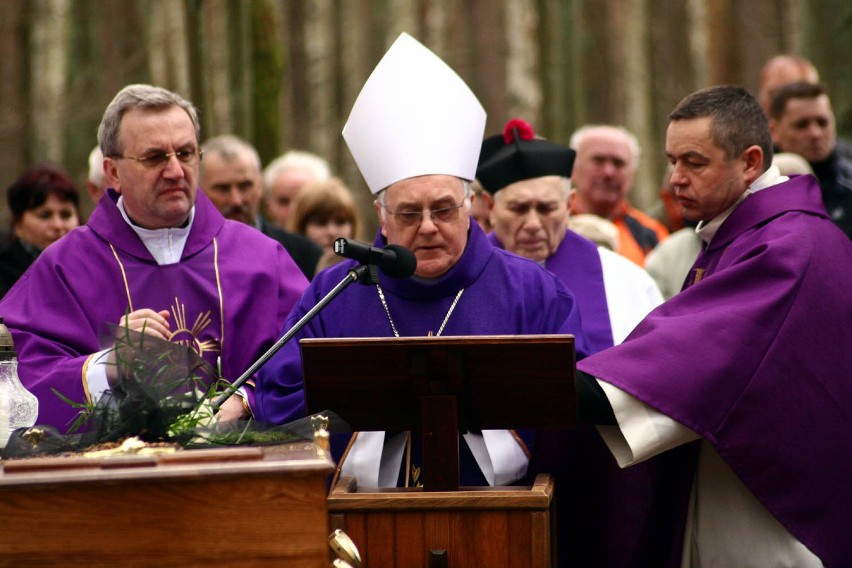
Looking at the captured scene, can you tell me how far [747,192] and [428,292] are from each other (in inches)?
49.5

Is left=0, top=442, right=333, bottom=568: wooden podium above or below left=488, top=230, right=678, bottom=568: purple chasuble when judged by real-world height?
above

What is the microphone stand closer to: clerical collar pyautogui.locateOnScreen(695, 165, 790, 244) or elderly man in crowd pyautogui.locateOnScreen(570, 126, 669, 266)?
clerical collar pyautogui.locateOnScreen(695, 165, 790, 244)

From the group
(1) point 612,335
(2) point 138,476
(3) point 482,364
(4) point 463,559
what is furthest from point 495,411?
(1) point 612,335

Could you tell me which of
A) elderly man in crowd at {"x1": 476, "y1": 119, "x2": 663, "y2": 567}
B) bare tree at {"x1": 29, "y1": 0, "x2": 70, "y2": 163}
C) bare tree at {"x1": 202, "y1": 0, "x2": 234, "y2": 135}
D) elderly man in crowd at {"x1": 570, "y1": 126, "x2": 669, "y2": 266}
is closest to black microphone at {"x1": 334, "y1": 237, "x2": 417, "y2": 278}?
elderly man in crowd at {"x1": 476, "y1": 119, "x2": 663, "y2": 567}

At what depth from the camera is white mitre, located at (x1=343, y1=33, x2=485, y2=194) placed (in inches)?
205

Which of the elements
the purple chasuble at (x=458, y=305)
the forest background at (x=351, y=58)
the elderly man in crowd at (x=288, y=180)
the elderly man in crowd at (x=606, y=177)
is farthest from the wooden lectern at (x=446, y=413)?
the forest background at (x=351, y=58)

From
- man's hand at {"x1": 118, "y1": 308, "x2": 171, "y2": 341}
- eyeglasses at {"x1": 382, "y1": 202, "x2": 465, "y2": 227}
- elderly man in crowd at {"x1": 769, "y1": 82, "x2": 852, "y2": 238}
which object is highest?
elderly man in crowd at {"x1": 769, "y1": 82, "x2": 852, "y2": 238}

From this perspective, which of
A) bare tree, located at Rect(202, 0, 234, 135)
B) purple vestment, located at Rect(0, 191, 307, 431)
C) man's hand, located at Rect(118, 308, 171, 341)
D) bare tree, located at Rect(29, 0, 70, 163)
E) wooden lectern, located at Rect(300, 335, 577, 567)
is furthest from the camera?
bare tree, located at Rect(29, 0, 70, 163)

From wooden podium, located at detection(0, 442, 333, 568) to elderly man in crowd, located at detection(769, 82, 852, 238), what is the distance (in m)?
5.32

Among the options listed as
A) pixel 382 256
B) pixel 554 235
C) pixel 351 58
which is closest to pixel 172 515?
pixel 382 256

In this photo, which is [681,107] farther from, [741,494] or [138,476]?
[138,476]

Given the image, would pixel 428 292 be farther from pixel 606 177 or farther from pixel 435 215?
pixel 606 177

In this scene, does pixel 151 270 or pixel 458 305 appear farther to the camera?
pixel 151 270

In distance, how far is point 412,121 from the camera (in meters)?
5.36
